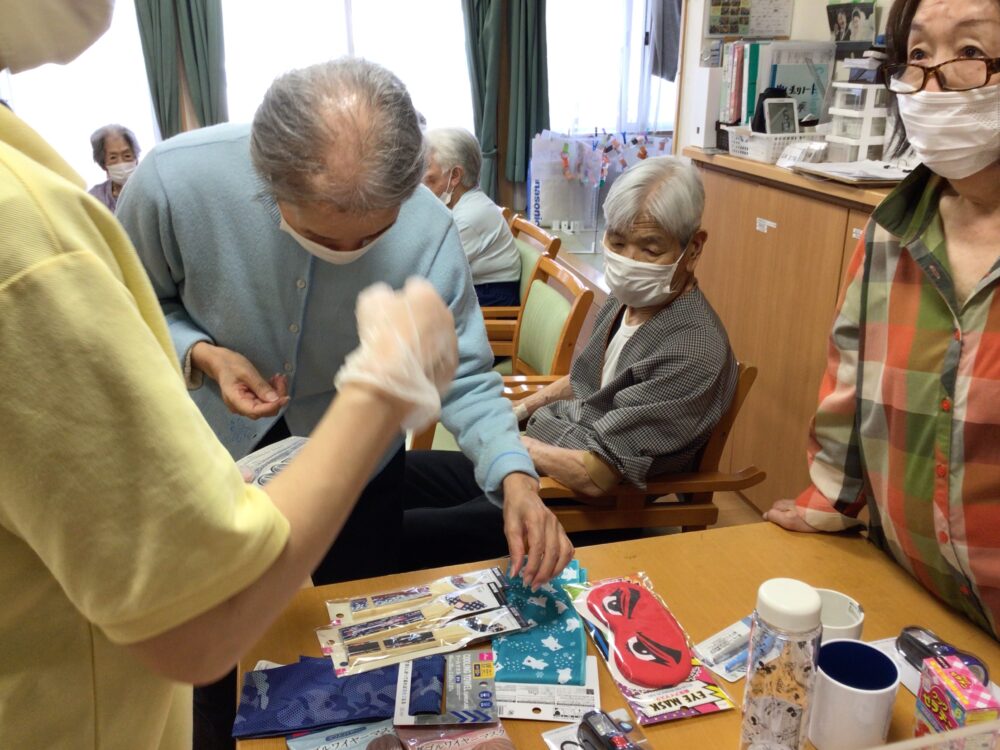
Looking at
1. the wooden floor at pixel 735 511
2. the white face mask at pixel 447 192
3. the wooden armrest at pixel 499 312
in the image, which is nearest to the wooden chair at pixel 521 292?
the wooden armrest at pixel 499 312

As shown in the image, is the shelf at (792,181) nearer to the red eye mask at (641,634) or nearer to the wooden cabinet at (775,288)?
the wooden cabinet at (775,288)

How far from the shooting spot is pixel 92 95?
191 inches

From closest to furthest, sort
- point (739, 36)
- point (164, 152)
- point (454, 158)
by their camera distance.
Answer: point (164, 152), point (739, 36), point (454, 158)

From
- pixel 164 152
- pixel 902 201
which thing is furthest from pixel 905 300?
pixel 164 152

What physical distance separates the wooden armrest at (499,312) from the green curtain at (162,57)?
2924 mm

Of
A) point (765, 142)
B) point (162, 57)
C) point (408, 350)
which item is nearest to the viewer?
point (408, 350)

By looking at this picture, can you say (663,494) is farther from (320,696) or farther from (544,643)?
(320,696)

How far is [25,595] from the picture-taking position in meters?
0.54

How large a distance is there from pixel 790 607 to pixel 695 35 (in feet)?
9.27

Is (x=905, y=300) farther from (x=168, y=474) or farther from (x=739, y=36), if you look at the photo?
(x=739, y=36)

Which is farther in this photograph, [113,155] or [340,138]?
[113,155]

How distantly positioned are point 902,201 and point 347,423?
0.89 m

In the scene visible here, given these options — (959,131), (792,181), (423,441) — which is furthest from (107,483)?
(792,181)

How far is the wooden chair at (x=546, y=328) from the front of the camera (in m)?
2.33
